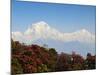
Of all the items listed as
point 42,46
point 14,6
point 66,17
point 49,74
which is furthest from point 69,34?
point 14,6

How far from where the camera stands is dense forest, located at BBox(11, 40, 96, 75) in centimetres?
217

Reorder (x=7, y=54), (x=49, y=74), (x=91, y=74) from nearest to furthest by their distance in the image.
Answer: (x=7, y=54), (x=49, y=74), (x=91, y=74)

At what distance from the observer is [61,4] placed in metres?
2.35

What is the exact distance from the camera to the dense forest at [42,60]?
2.17 m

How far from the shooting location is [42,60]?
89.2 inches

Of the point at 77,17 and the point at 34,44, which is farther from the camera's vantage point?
the point at 77,17

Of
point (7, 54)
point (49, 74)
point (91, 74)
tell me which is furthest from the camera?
point (91, 74)

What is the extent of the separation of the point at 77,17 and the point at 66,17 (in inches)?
5.6

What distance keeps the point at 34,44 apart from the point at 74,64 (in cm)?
53

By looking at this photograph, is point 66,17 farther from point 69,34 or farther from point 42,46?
point 42,46

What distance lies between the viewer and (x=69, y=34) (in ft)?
7.75

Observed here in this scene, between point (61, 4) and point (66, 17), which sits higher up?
point (61, 4)

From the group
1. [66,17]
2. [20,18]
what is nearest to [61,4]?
Answer: [66,17]

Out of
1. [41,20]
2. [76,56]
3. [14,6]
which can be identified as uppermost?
[14,6]
